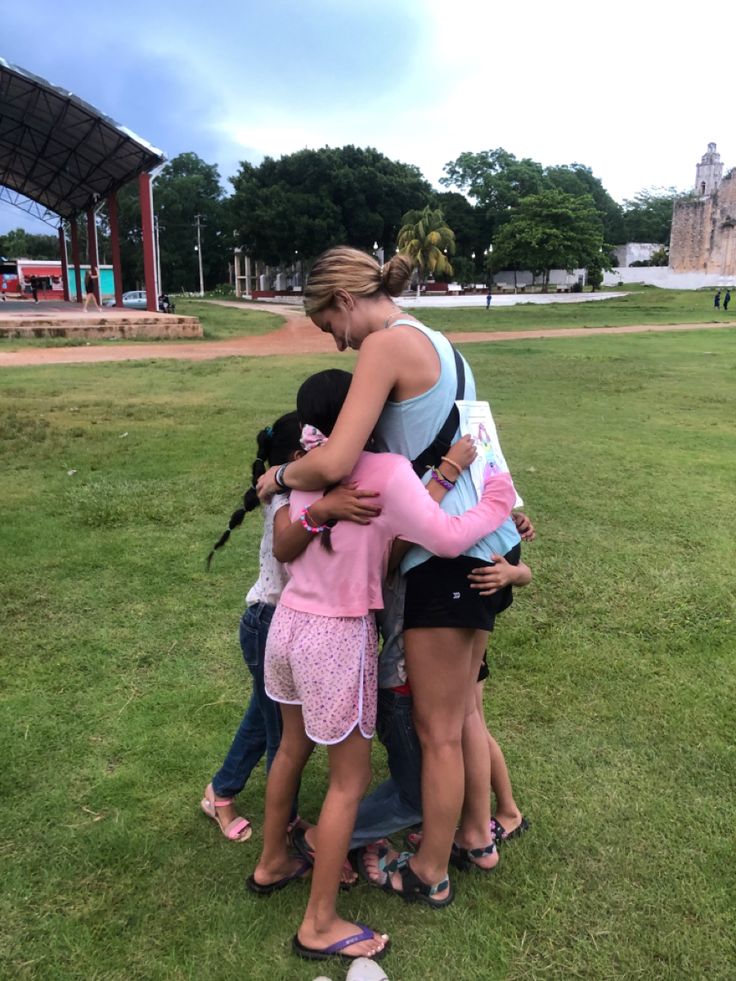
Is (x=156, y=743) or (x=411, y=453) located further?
(x=156, y=743)

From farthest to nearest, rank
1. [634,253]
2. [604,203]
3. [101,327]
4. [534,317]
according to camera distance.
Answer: [604,203] → [634,253] → [534,317] → [101,327]

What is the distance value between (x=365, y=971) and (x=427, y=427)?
1309 millimetres

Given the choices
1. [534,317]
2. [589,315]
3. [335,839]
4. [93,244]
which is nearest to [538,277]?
[589,315]

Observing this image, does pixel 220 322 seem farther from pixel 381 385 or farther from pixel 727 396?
pixel 381 385

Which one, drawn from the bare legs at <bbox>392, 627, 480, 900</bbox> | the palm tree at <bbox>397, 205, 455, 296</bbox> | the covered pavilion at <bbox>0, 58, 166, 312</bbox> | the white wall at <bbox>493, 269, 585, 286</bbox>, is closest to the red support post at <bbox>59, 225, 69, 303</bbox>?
the covered pavilion at <bbox>0, 58, 166, 312</bbox>

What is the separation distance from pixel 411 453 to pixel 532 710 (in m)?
1.54

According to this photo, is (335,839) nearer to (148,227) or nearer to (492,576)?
(492,576)

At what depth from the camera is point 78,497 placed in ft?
17.6

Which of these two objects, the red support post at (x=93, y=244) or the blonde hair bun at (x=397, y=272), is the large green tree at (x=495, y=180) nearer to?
the red support post at (x=93, y=244)

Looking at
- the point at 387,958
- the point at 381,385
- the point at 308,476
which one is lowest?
the point at 387,958

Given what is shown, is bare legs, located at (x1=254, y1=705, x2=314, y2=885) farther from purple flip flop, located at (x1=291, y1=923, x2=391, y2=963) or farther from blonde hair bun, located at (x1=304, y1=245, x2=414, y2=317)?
blonde hair bun, located at (x1=304, y1=245, x2=414, y2=317)

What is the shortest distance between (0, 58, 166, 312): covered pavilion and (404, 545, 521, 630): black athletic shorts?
23324 millimetres

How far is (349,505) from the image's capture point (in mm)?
1694

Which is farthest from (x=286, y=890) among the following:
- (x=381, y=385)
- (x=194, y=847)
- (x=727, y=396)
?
(x=727, y=396)
